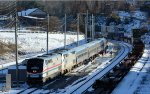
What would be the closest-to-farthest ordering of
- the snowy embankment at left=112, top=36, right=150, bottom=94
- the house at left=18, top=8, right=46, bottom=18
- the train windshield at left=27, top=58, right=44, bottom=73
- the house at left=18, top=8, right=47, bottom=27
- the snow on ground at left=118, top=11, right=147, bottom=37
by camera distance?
1. the snowy embankment at left=112, top=36, right=150, bottom=94
2. the train windshield at left=27, top=58, right=44, bottom=73
3. the house at left=18, top=8, right=47, bottom=27
4. the house at left=18, top=8, right=46, bottom=18
5. the snow on ground at left=118, top=11, right=147, bottom=37

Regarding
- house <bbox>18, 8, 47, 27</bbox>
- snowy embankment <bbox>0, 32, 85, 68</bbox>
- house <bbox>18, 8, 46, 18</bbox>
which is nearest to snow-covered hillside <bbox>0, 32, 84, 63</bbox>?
snowy embankment <bbox>0, 32, 85, 68</bbox>

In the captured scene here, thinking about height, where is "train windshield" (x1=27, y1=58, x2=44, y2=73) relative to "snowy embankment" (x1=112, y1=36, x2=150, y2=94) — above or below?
above

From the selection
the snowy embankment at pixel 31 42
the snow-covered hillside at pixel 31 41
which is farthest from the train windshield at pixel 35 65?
the snow-covered hillside at pixel 31 41

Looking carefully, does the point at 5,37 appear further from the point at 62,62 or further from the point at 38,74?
the point at 38,74

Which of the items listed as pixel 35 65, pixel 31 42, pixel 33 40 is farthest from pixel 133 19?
pixel 35 65

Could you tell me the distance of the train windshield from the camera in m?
38.1

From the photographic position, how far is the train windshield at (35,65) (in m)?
38.1

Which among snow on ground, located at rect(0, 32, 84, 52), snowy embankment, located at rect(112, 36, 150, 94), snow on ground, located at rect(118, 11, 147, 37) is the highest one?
snow on ground, located at rect(118, 11, 147, 37)

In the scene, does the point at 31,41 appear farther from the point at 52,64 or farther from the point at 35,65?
the point at 35,65

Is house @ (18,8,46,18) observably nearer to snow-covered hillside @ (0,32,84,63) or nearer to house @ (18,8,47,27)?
house @ (18,8,47,27)

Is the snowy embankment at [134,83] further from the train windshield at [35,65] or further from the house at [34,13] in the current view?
the house at [34,13]

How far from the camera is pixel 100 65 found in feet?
189

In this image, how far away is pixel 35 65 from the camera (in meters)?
38.2

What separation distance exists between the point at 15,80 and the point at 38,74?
11.2 feet
